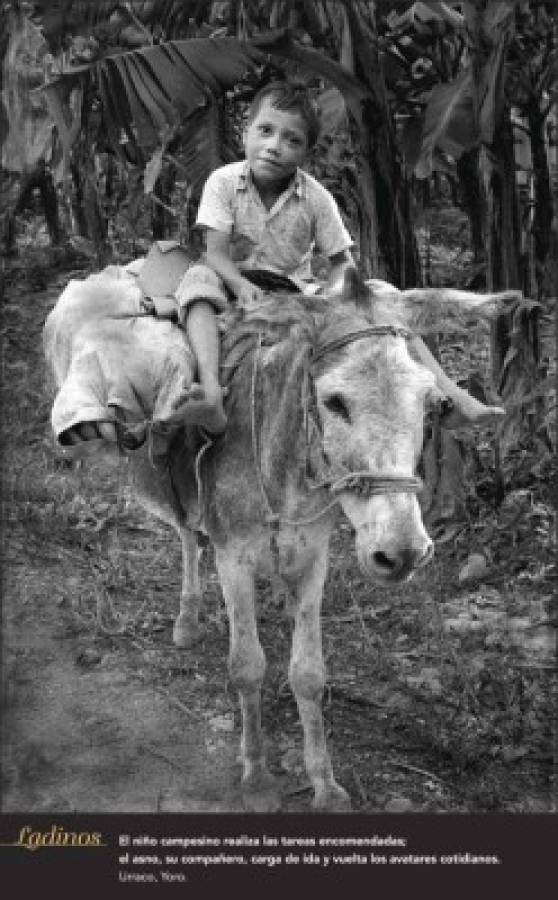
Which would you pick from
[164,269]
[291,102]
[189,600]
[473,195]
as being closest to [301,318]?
[291,102]

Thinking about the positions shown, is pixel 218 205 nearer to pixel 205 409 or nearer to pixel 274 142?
pixel 274 142

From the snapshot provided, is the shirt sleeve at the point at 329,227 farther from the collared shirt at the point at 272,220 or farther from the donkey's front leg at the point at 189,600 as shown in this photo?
the donkey's front leg at the point at 189,600

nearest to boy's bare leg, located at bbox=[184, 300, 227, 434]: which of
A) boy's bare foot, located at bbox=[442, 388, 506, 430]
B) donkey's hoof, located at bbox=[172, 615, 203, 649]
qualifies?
boy's bare foot, located at bbox=[442, 388, 506, 430]

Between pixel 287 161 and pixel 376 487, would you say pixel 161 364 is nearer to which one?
pixel 287 161

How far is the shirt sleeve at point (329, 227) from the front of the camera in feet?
9.89

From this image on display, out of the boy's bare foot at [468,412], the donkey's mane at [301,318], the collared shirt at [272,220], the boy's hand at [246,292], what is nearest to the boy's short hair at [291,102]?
the collared shirt at [272,220]

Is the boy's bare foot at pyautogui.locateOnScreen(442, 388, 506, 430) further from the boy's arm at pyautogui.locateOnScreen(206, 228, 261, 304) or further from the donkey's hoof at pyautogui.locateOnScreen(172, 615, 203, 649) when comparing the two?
the donkey's hoof at pyautogui.locateOnScreen(172, 615, 203, 649)

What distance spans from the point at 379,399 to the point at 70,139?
6.49 ft

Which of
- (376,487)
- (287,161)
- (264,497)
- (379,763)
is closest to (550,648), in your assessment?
(379,763)

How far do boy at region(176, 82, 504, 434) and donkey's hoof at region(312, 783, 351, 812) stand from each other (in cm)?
111

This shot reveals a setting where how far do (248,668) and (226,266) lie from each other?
3.91 ft

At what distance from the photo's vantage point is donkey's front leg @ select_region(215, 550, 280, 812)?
2836mm

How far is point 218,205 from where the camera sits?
295 centimetres

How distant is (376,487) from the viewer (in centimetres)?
223
